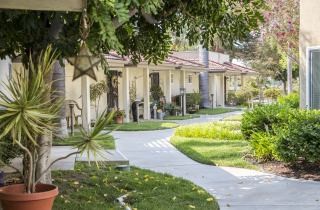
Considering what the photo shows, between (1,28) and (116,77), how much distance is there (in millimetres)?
17414

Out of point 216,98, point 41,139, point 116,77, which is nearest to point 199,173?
point 41,139

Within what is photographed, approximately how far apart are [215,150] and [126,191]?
527 centimetres

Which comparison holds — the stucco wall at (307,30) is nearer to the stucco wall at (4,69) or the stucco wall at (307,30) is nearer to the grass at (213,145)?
the grass at (213,145)

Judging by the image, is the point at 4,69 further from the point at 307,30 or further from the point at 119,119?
the point at 119,119

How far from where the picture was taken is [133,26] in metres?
7.88

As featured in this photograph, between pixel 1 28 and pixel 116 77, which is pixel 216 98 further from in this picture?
pixel 1 28

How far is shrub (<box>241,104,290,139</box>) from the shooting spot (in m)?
11.3

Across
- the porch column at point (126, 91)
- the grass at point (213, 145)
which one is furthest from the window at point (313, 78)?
the porch column at point (126, 91)

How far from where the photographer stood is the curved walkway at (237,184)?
7.34 metres

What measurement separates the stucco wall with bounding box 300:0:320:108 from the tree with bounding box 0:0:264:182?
399 centimetres

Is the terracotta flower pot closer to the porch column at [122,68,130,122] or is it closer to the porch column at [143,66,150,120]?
the porch column at [122,68,130,122]

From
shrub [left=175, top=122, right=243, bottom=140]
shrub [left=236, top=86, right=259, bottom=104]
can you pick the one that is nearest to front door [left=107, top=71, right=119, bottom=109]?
shrub [left=175, top=122, right=243, bottom=140]

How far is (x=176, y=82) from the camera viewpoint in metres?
31.6

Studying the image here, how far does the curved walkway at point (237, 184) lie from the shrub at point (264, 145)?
758 millimetres
